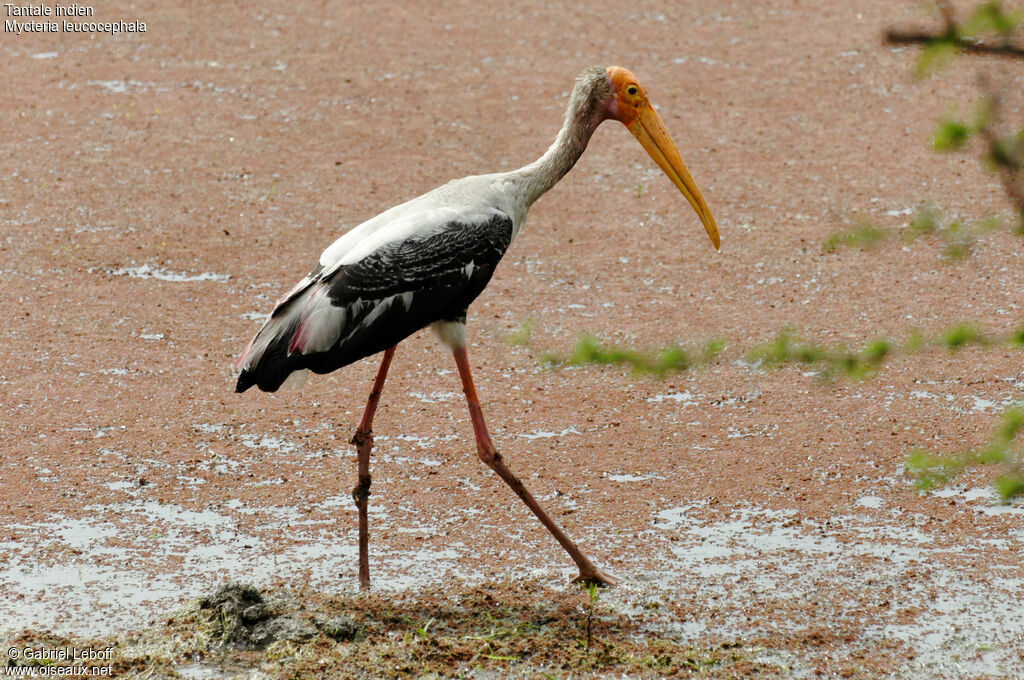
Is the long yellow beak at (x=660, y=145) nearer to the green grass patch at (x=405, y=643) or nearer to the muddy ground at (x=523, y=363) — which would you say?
the muddy ground at (x=523, y=363)

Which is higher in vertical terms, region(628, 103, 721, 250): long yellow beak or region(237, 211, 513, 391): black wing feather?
region(628, 103, 721, 250): long yellow beak

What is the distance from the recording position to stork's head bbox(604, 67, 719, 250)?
475 cm

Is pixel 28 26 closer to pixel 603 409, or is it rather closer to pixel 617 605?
pixel 603 409

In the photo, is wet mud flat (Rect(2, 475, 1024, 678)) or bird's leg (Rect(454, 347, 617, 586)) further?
bird's leg (Rect(454, 347, 617, 586))

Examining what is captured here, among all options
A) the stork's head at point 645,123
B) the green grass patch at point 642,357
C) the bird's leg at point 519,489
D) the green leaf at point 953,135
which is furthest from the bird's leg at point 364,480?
the green leaf at point 953,135

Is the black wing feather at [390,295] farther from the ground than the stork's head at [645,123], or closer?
closer

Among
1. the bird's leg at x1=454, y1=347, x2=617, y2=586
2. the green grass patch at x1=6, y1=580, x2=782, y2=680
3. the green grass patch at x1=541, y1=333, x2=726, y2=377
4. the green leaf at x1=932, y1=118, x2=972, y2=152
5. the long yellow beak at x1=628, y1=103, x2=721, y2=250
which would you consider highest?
the long yellow beak at x1=628, y1=103, x2=721, y2=250

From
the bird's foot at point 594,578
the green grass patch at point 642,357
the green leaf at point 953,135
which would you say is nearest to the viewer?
the green leaf at point 953,135

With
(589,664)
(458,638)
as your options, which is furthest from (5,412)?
(589,664)

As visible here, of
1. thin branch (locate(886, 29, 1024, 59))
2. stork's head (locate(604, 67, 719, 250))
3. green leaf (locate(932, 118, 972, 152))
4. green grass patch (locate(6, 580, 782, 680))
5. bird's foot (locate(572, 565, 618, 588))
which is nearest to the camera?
thin branch (locate(886, 29, 1024, 59))

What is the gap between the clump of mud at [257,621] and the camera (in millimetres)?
3928

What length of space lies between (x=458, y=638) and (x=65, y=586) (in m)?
1.34

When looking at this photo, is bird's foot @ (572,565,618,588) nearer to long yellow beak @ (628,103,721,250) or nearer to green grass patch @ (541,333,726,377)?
long yellow beak @ (628,103,721,250)

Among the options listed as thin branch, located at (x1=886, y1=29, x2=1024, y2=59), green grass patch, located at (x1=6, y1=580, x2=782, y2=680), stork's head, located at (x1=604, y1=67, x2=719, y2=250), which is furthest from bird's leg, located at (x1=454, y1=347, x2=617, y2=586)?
thin branch, located at (x1=886, y1=29, x2=1024, y2=59)
